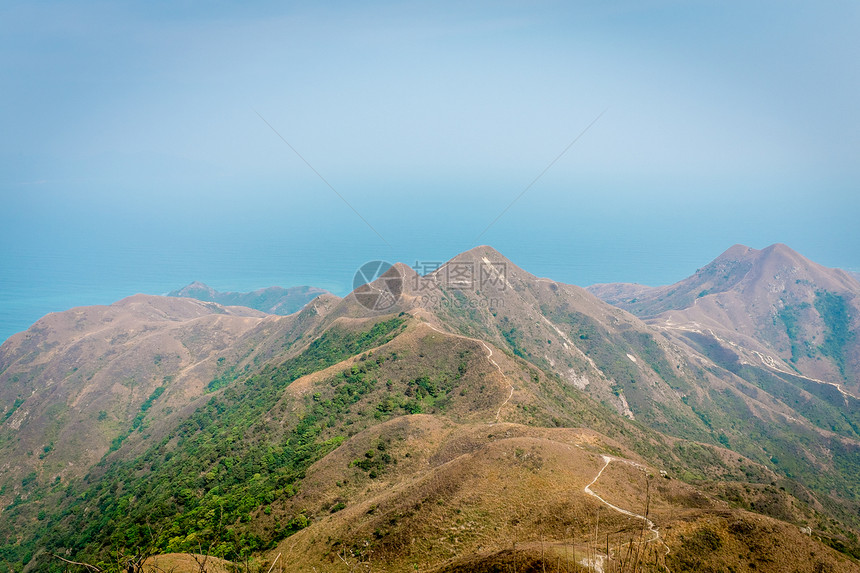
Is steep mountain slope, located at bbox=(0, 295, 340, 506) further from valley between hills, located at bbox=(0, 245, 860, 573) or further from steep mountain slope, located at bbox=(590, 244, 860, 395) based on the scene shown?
steep mountain slope, located at bbox=(590, 244, 860, 395)

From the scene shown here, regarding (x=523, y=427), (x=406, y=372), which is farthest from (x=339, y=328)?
(x=523, y=427)

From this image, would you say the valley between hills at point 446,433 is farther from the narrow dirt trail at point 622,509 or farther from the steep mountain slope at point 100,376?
the steep mountain slope at point 100,376

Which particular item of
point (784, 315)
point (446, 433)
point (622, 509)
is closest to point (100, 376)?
point (446, 433)

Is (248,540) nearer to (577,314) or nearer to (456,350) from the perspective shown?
(456,350)

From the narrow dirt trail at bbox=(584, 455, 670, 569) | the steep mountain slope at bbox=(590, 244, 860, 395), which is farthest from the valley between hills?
the steep mountain slope at bbox=(590, 244, 860, 395)

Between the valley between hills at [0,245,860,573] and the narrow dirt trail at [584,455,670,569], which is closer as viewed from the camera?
the narrow dirt trail at [584,455,670,569]

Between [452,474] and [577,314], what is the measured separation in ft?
309

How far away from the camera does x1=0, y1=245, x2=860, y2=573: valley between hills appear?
104 feet

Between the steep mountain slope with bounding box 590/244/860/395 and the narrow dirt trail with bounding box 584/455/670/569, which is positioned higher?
the steep mountain slope with bounding box 590/244/860/395

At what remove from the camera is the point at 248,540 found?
129 ft

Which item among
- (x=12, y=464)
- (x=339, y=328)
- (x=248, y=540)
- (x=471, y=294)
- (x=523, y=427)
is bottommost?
(x=248, y=540)

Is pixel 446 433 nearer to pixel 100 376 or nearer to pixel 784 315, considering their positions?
pixel 100 376

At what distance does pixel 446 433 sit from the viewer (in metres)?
51.7

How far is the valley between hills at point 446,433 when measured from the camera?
3178 cm
